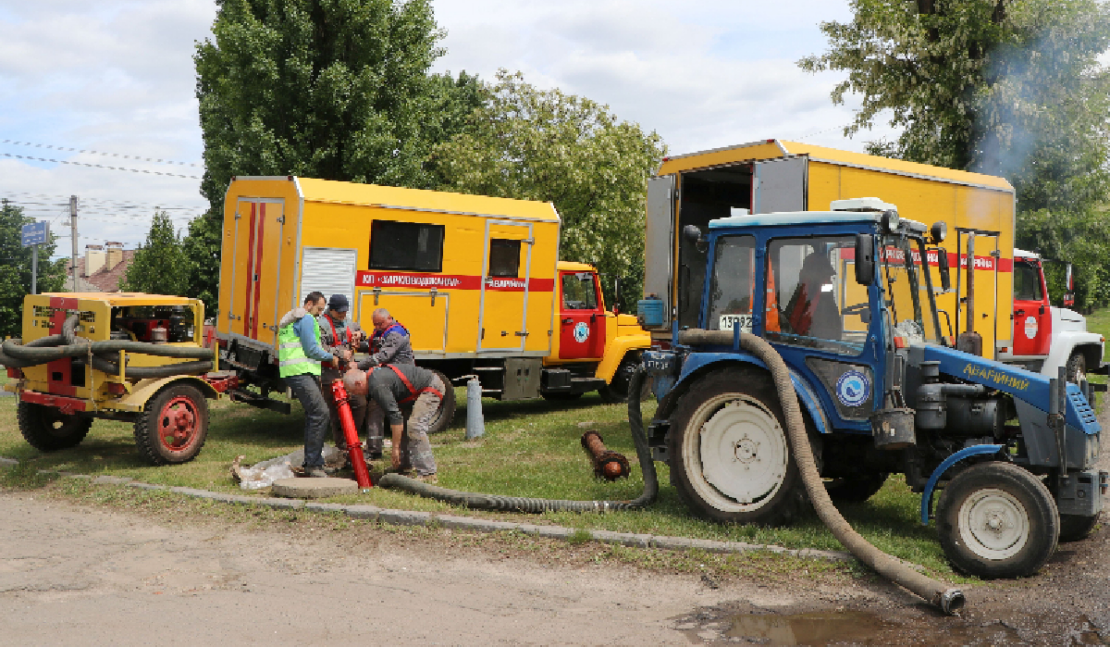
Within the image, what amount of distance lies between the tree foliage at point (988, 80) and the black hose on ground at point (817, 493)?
1714 cm

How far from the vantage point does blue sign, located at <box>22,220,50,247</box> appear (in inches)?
1446

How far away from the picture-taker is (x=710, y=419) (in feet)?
25.2

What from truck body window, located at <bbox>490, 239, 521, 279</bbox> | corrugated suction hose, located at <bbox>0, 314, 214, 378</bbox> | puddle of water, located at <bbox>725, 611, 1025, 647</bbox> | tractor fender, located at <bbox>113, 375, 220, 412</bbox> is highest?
truck body window, located at <bbox>490, 239, 521, 279</bbox>

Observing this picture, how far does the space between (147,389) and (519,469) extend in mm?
4045

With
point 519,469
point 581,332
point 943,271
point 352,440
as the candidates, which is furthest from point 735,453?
point 581,332

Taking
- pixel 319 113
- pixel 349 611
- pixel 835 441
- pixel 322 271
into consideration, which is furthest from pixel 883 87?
pixel 349 611

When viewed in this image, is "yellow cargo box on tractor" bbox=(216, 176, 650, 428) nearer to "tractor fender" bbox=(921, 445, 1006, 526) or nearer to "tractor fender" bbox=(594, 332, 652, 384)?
"tractor fender" bbox=(594, 332, 652, 384)

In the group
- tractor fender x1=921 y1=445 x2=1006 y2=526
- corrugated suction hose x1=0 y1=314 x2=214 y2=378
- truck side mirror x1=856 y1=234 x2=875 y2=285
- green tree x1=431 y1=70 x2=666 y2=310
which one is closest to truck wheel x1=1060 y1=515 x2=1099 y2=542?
tractor fender x1=921 y1=445 x2=1006 y2=526

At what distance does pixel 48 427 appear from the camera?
11336mm

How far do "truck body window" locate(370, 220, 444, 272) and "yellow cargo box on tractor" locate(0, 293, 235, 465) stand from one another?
98.6 inches

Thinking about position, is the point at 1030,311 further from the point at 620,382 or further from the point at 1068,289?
the point at 620,382

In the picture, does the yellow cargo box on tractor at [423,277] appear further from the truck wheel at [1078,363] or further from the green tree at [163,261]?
the green tree at [163,261]

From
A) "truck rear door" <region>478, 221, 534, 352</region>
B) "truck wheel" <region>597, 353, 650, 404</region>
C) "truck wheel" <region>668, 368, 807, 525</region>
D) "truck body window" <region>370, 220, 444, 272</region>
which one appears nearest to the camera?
"truck wheel" <region>668, 368, 807, 525</region>

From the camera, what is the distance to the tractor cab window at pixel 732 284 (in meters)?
7.68
